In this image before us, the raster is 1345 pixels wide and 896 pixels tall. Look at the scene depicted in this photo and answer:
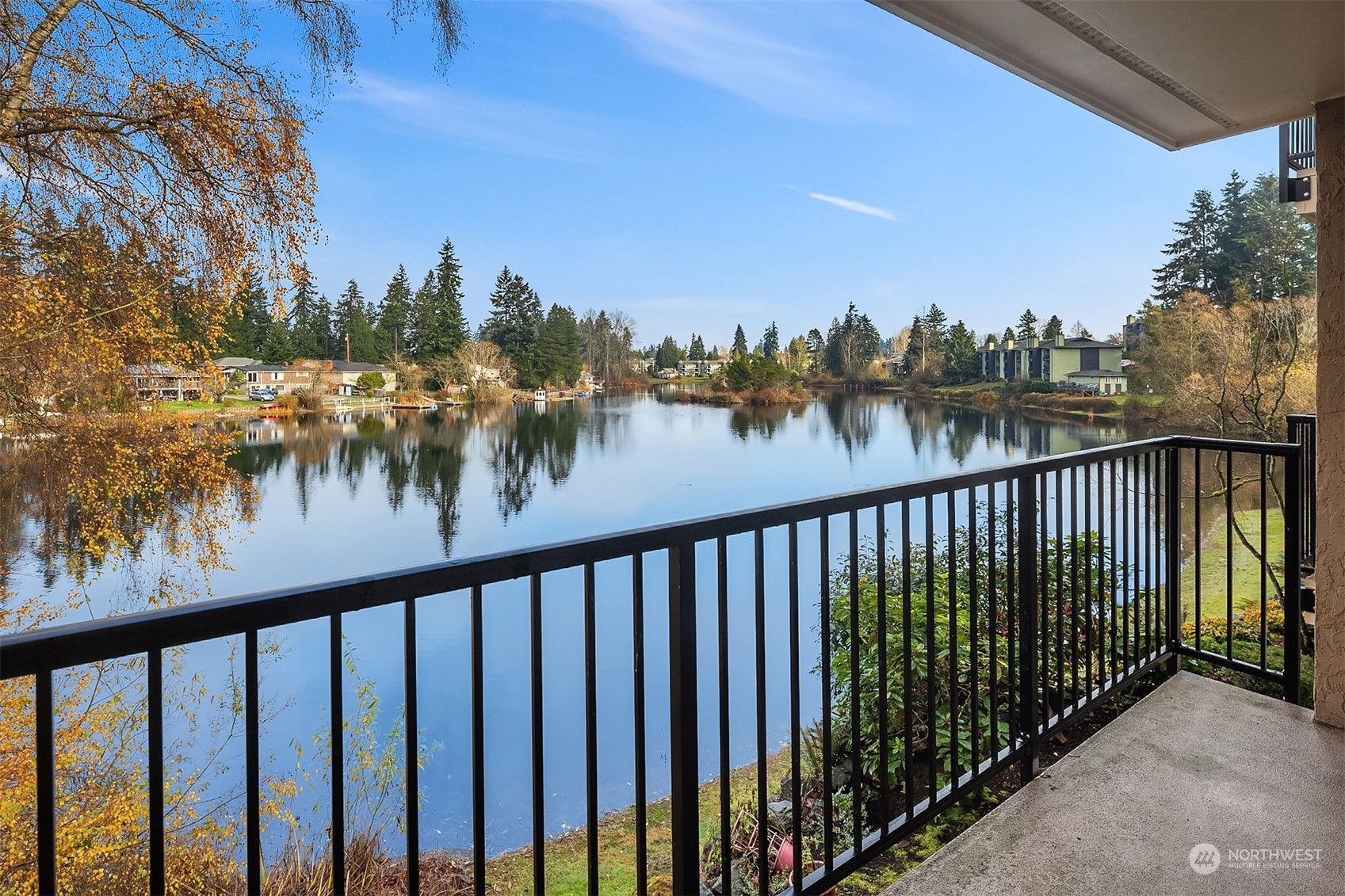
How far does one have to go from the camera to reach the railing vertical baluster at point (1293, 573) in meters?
2.40

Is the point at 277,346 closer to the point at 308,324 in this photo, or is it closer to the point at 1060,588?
the point at 308,324

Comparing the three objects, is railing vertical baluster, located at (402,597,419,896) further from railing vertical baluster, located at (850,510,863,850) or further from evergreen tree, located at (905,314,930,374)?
evergreen tree, located at (905,314,930,374)

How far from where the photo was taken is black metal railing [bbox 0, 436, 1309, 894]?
0.81 meters

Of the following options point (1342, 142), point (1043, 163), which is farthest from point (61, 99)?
point (1043, 163)

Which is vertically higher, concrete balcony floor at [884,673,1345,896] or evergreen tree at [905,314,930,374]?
evergreen tree at [905,314,930,374]

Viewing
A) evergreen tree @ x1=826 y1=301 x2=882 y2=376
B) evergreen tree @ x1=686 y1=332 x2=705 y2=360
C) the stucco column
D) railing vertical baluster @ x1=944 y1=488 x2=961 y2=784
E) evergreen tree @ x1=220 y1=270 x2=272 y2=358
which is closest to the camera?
railing vertical baluster @ x1=944 y1=488 x2=961 y2=784

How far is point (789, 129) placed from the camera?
68.3ft

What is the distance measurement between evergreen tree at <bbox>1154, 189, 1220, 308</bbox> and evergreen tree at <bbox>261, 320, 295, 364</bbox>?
1556 centimetres

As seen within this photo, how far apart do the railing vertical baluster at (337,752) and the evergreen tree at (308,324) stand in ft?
24.8

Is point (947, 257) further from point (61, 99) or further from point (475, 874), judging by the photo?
point (475, 874)

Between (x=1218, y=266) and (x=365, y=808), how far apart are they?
1678 cm

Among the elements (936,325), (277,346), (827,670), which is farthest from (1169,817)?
(936,325)

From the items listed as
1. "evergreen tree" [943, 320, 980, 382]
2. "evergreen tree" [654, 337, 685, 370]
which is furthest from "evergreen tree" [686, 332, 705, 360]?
"evergreen tree" [943, 320, 980, 382]

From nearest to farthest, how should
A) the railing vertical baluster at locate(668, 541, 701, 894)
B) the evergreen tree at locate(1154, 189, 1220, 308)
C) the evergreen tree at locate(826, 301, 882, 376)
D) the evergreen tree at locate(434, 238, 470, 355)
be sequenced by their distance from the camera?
the railing vertical baluster at locate(668, 541, 701, 894) < the evergreen tree at locate(434, 238, 470, 355) < the evergreen tree at locate(1154, 189, 1220, 308) < the evergreen tree at locate(826, 301, 882, 376)
